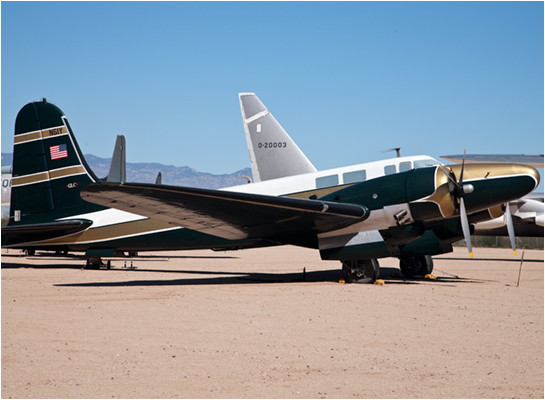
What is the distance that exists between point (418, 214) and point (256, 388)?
9191 millimetres

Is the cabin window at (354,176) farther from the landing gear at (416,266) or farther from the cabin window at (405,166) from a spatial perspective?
the landing gear at (416,266)

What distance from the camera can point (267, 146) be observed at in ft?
76.3

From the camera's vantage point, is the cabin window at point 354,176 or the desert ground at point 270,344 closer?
the desert ground at point 270,344

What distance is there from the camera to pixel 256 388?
5.00m

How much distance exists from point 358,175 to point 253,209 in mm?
3927

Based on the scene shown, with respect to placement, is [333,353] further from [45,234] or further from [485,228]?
[485,228]

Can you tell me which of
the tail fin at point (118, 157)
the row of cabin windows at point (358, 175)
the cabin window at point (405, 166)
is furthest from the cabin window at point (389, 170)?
the tail fin at point (118, 157)

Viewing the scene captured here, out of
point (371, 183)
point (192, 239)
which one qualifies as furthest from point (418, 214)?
point (192, 239)

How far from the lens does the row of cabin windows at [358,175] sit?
14.6 meters

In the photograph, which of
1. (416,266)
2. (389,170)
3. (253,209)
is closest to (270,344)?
(253,209)

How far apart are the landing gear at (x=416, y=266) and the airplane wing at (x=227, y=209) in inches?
172

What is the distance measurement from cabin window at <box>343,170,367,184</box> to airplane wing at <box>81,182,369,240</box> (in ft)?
6.17

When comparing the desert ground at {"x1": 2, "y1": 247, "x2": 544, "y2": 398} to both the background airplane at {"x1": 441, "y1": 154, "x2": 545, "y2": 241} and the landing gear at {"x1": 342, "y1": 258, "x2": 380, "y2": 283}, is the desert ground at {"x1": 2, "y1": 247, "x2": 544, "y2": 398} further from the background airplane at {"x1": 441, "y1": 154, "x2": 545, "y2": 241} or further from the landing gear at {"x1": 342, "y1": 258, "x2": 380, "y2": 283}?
the background airplane at {"x1": 441, "y1": 154, "x2": 545, "y2": 241}

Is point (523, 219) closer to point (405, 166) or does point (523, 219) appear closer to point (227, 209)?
point (405, 166)
